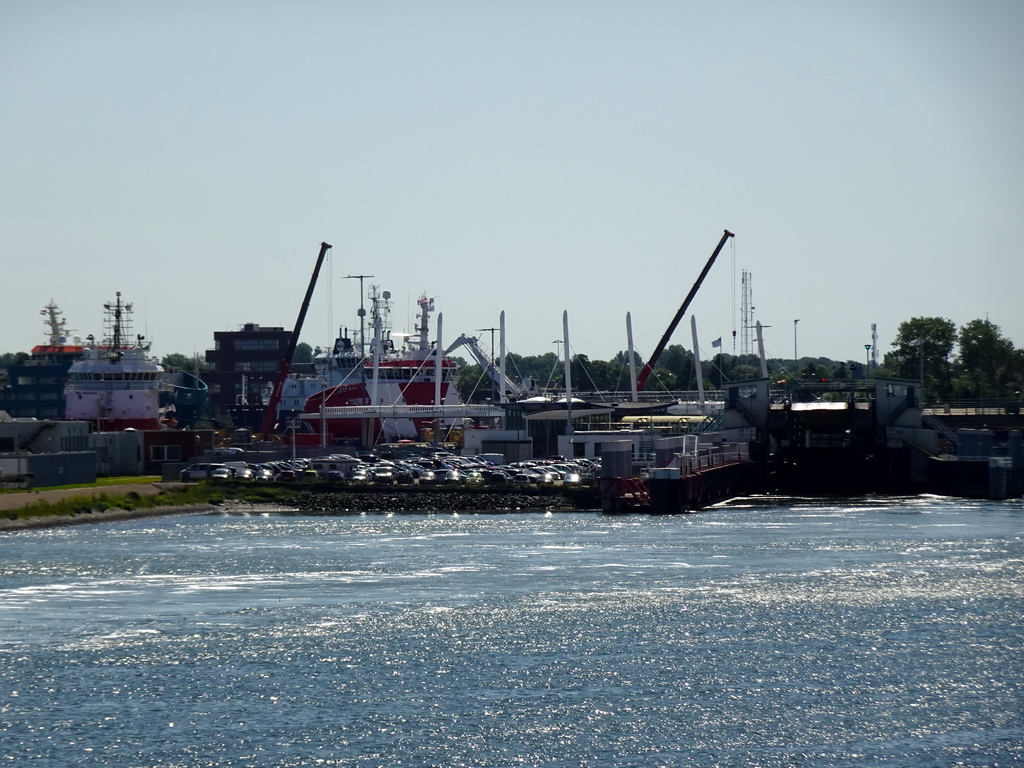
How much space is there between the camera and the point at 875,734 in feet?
90.4

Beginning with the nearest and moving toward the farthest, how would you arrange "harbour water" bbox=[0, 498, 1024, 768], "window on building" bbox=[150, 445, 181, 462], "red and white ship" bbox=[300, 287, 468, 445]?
1. "harbour water" bbox=[0, 498, 1024, 768]
2. "window on building" bbox=[150, 445, 181, 462]
3. "red and white ship" bbox=[300, 287, 468, 445]

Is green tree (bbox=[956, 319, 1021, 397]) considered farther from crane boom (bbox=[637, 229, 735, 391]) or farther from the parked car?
the parked car

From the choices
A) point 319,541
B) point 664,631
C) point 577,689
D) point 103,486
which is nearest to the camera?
point 577,689

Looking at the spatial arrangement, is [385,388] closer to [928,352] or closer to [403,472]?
[403,472]

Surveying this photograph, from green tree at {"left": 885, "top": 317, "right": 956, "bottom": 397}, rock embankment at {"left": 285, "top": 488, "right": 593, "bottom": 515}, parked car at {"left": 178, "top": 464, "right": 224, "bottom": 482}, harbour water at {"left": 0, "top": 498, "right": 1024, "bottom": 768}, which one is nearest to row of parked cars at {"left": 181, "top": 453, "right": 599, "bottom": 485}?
parked car at {"left": 178, "top": 464, "right": 224, "bottom": 482}

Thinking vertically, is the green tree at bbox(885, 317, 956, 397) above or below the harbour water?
above

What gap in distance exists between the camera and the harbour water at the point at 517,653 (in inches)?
1067

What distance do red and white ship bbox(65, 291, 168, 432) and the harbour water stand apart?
159 feet

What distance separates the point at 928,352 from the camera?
165125 mm

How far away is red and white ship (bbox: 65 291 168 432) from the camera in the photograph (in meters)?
106

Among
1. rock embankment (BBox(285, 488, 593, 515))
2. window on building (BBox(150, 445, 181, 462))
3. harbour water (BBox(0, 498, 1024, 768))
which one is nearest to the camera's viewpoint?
harbour water (BBox(0, 498, 1024, 768))

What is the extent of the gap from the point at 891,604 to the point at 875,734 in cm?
1458

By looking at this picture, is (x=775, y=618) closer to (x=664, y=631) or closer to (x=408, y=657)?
(x=664, y=631)

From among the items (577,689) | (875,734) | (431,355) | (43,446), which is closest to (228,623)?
(577,689)
